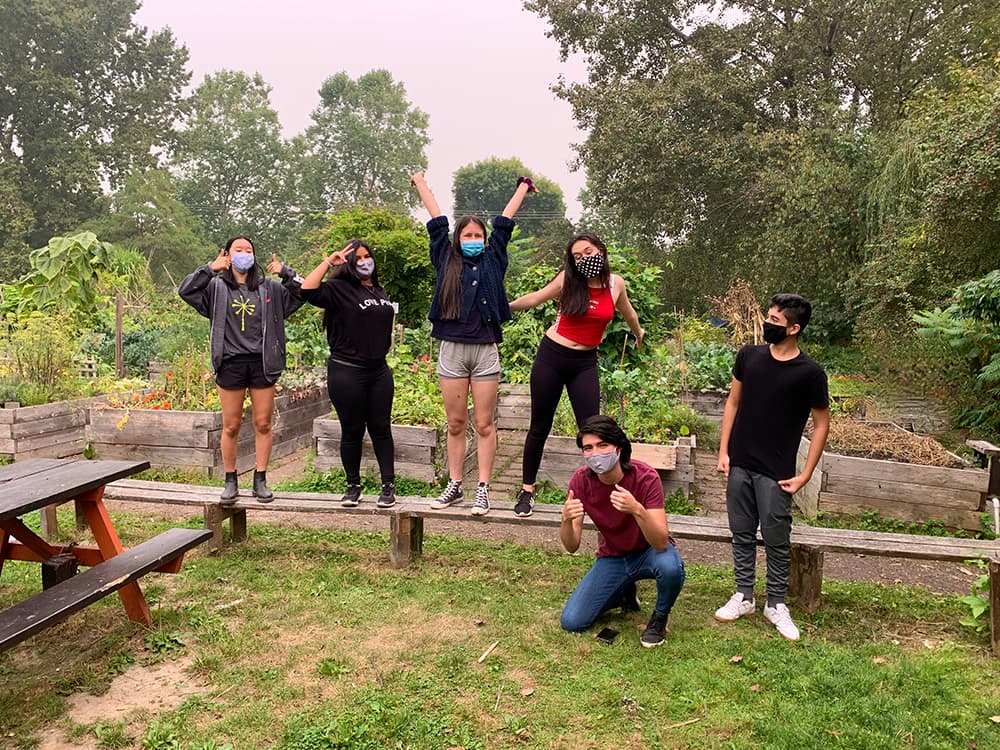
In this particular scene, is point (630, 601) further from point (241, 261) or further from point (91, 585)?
point (241, 261)

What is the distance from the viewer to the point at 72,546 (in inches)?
155

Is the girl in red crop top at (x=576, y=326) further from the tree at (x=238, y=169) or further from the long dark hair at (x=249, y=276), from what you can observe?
the tree at (x=238, y=169)

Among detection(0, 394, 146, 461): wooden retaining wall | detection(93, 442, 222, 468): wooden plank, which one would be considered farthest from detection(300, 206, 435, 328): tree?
detection(93, 442, 222, 468): wooden plank

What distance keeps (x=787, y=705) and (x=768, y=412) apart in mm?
1442

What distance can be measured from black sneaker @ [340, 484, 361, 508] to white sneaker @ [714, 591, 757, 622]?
92.1 inches

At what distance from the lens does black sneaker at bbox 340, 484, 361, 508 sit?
14.7 feet

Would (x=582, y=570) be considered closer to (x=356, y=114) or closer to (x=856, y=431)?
(x=856, y=431)

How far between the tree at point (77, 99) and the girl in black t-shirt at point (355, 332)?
37851 millimetres

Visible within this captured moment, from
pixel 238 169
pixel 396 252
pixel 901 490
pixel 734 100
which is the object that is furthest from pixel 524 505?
pixel 238 169

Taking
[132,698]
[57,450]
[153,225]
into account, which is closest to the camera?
[132,698]

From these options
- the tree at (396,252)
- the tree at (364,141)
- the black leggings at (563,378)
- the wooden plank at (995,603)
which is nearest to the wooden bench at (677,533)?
the wooden plank at (995,603)

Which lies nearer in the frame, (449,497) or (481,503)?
(481,503)

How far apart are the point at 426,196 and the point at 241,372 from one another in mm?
1613

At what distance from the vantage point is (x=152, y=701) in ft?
9.70
